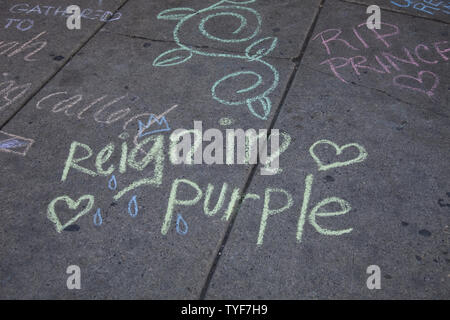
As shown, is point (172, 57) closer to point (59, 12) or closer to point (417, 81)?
point (59, 12)

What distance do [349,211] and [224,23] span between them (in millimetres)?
2328

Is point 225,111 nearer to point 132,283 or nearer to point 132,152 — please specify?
point 132,152

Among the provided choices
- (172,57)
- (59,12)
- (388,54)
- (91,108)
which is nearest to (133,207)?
(91,108)

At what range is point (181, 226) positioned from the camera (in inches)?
96.8

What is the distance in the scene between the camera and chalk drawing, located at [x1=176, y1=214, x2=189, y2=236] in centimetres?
244

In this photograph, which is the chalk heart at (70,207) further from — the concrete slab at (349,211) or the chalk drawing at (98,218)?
the concrete slab at (349,211)

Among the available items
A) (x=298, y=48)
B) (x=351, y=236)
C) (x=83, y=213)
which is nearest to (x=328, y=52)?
(x=298, y=48)

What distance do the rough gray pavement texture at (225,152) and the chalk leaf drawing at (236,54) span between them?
0.02 m

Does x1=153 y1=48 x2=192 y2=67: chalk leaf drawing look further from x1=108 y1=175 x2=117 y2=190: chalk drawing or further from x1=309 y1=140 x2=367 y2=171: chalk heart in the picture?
x1=309 y1=140 x2=367 y2=171: chalk heart

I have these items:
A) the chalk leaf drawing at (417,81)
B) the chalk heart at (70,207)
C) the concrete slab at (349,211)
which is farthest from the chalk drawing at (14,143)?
the chalk leaf drawing at (417,81)

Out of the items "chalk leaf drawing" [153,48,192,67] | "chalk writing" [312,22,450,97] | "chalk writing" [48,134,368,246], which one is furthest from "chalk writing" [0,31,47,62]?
"chalk writing" [312,22,450,97]

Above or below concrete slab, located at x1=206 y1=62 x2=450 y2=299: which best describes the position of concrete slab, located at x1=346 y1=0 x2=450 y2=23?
above

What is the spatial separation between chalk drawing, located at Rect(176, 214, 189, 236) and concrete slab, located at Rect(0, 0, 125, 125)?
64.5 inches

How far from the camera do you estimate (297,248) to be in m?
2.35
